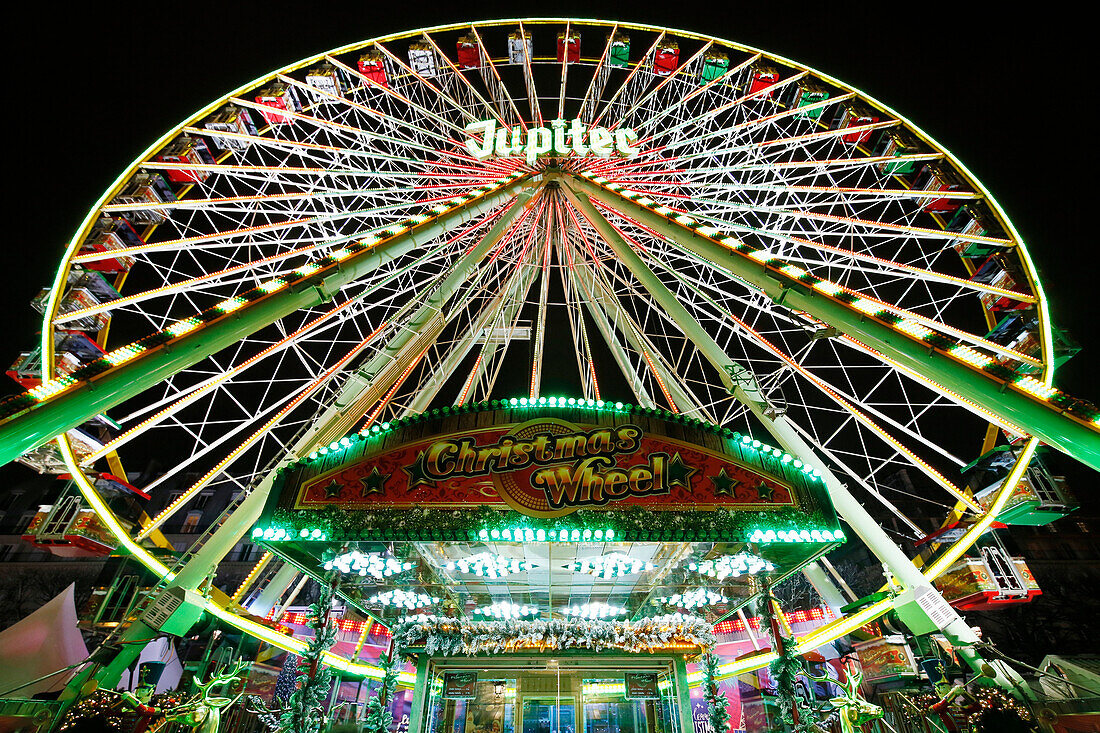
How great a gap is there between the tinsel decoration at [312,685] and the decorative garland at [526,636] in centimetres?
325

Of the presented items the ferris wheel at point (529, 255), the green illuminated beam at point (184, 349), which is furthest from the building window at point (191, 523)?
the green illuminated beam at point (184, 349)

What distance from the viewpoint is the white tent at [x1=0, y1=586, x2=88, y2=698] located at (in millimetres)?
18047

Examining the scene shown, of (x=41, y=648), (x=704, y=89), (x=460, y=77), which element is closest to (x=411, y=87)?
(x=460, y=77)

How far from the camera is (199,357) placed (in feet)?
28.8

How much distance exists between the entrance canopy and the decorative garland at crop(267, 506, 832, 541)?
2 centimetres

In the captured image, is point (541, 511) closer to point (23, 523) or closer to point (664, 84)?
point (664, 84)

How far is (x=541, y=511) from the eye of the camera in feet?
28.4

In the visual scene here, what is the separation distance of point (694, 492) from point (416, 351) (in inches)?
324

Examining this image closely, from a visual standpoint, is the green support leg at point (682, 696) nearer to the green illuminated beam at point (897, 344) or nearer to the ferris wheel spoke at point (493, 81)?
the green illuminated beam at point (897, 344)

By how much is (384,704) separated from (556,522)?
693cm

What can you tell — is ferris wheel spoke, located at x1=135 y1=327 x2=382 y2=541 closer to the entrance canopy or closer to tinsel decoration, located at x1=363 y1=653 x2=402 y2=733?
the entrance canopy

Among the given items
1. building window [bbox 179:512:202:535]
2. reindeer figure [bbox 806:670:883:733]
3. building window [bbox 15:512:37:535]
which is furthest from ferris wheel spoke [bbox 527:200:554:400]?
building window [bbox 15:512:37:535]

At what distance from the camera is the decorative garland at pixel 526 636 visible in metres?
12.8

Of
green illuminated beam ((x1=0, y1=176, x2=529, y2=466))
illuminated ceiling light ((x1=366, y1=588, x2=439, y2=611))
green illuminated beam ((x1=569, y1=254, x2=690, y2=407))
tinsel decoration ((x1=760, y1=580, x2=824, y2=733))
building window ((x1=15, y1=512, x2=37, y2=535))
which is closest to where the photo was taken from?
green illuminated beam ((x1=0, y1=176, x2=529, y2=466))
